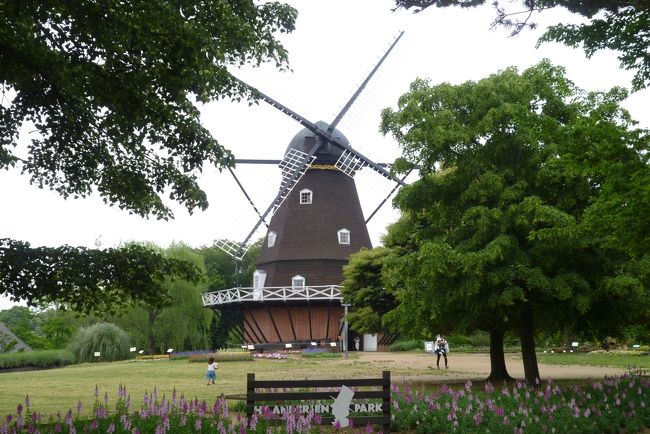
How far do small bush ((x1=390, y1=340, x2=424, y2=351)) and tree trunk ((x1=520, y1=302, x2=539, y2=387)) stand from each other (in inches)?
1232

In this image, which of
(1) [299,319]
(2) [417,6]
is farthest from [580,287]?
(1) [299,319]

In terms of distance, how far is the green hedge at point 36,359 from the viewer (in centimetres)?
3978

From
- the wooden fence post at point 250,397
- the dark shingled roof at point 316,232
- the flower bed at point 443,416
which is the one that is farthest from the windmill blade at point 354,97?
the wooden fence post at point 250,397

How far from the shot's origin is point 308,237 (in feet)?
151

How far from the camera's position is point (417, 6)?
29.6ft

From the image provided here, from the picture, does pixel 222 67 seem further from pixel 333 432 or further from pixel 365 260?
pixel 365 260

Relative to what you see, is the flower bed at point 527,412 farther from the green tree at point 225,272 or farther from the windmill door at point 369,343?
the green tree at point 225,272

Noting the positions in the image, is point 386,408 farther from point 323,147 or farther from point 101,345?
point 101,345

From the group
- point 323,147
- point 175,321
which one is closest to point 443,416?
point 323,147

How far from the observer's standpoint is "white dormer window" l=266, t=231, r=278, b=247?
156 feet

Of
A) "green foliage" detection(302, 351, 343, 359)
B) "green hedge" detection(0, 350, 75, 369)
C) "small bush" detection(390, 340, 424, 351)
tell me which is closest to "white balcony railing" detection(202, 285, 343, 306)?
"green foliage" detection(302, 351, 343, 359)

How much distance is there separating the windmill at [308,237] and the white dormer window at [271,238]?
0.22 ft

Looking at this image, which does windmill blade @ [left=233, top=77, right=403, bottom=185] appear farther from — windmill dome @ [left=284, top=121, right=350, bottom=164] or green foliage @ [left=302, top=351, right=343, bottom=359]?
green foliage @ [left=302, top=351, right=343, bottom=359]

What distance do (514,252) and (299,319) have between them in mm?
31529
